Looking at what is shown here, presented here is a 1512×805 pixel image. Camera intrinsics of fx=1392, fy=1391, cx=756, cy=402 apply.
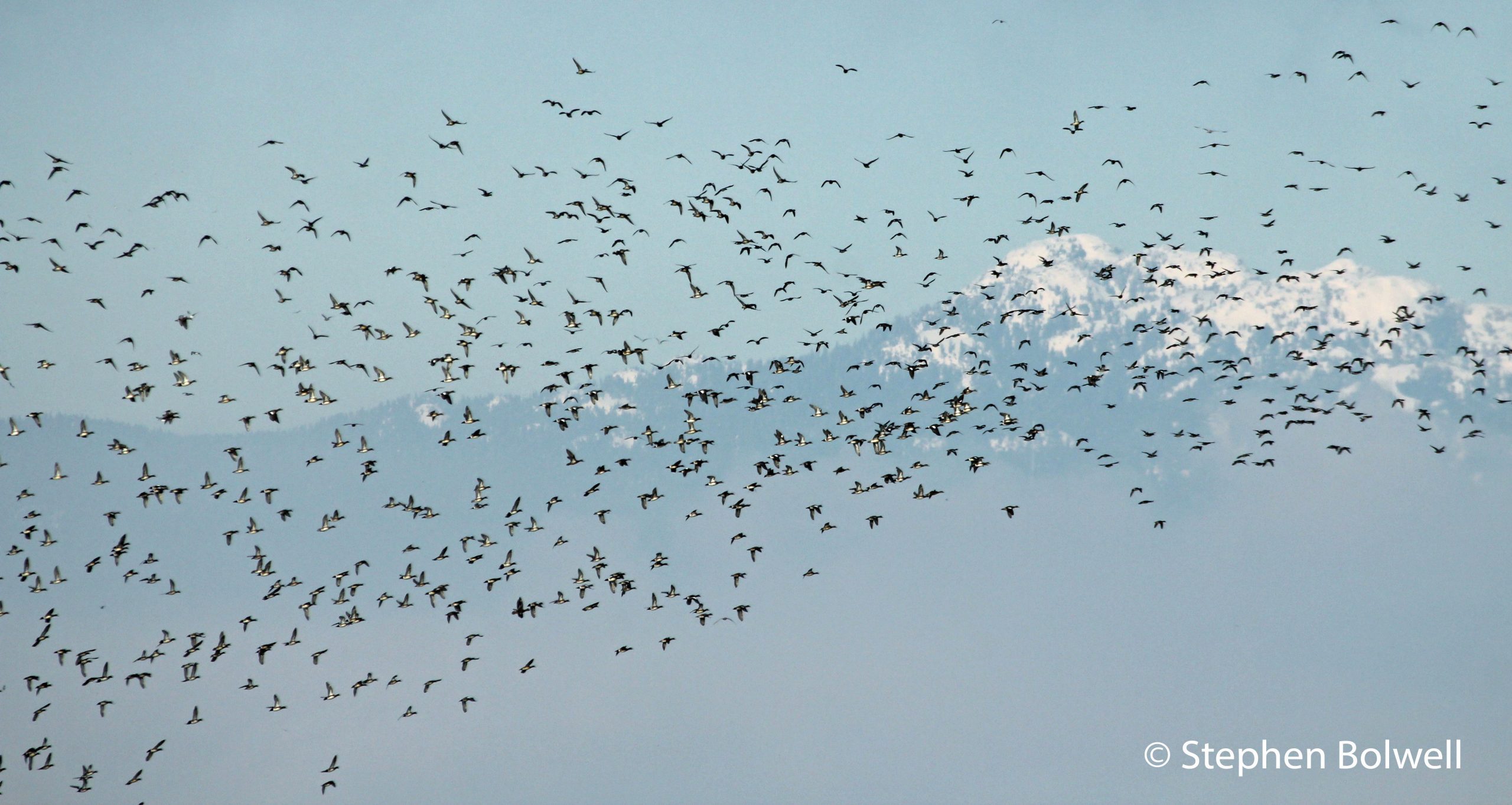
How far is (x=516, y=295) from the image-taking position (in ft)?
319

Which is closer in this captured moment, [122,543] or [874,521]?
[122,543]

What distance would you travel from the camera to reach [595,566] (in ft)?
362

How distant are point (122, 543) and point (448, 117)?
4277 centimetres

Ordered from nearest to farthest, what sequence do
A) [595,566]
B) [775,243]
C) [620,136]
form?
[620,136] → [775,243] → [595,566]

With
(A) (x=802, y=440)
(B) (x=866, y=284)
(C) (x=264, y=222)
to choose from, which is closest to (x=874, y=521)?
(A) (x=802, y=440)

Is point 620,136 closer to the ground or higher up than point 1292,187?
closer to the ground

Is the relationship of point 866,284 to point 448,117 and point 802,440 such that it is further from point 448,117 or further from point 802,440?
point 448,117

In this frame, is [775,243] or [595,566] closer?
[775,243]

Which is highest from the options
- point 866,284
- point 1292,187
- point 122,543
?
point 1292,187

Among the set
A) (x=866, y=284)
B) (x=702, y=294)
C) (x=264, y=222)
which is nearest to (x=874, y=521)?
(x=866, y=284)

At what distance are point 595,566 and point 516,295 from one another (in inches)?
975

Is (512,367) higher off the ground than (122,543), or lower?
higher

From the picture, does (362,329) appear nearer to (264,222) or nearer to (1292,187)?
(264,222)

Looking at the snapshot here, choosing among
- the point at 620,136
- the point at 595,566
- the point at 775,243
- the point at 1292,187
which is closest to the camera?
the point at 620,136
